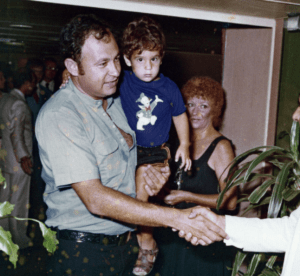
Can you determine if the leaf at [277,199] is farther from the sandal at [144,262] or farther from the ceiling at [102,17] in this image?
the ceiling at [102,17]

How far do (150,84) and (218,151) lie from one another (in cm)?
56

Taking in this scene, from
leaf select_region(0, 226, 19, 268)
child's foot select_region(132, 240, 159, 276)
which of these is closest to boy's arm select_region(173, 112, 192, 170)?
child's foot select_region(132, 240, 159, 276)

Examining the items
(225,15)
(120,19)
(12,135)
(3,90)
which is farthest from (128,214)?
(225,15)

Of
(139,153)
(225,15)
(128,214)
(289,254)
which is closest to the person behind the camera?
(289,254)

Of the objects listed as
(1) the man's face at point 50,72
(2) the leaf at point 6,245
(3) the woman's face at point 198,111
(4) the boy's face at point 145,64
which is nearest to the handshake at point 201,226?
(3) the woman's face at point 198,111

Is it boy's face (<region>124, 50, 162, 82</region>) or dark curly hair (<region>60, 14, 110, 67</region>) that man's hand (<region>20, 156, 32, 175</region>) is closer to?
dark curly hair (<region>60, 14, 110, 67</region>)

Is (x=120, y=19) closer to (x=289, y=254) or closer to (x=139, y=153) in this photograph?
(x=139, y=153)

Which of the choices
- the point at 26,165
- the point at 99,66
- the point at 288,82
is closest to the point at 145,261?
the point at 26,165

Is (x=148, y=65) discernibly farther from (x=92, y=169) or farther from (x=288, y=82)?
(x=288, y=82)

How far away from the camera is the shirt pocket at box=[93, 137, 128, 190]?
4.37 feet

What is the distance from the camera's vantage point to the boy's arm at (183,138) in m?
1.47

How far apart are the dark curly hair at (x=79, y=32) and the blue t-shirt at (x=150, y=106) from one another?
9.9 inches

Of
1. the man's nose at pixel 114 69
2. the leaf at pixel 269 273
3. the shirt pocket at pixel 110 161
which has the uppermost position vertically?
the man's nose at pixel 114 69

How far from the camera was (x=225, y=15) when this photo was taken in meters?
1.65
